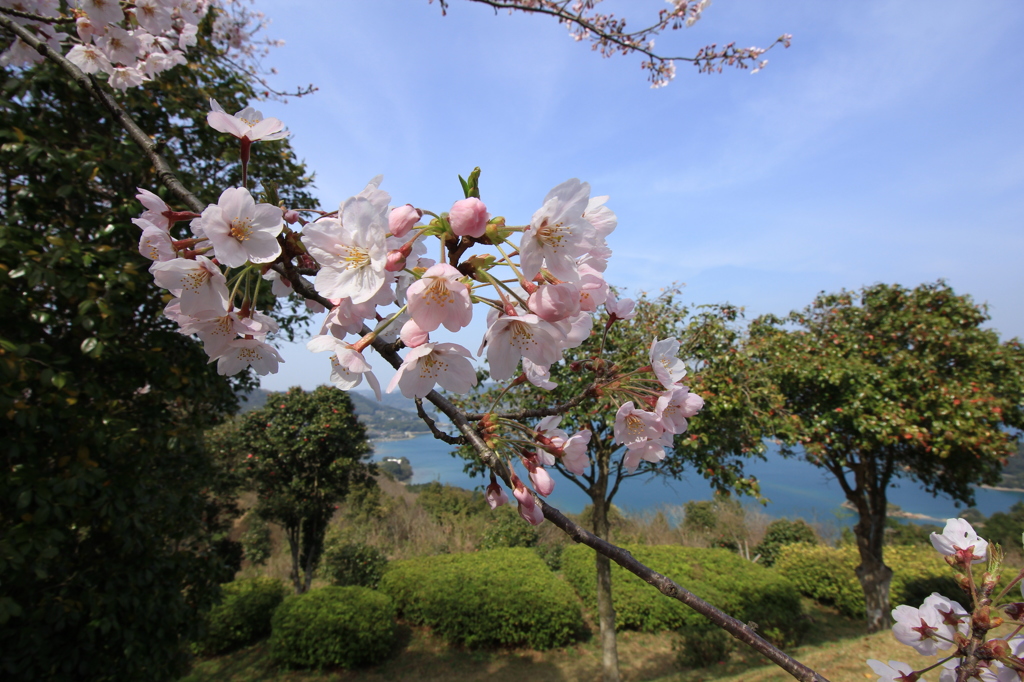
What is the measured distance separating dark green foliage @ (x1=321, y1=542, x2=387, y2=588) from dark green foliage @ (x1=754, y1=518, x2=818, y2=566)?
892 cm

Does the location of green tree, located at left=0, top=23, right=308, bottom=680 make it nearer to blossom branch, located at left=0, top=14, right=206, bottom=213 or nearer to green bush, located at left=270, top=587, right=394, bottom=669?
blossom branch, located at left=0, top=14, right=206, bottom=213

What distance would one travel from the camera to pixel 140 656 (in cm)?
243

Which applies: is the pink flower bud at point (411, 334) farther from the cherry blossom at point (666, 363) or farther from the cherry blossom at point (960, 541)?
the cherry blossom at point (960, 541)

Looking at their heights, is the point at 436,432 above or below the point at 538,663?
above

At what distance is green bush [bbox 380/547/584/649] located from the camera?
6277 millimetres

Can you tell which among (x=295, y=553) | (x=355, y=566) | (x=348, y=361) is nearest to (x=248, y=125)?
(x=348, y=361)

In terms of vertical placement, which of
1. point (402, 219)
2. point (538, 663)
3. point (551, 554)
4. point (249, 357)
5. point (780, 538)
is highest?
point (402, 219)

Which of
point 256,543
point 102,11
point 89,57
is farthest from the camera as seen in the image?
point 256,543

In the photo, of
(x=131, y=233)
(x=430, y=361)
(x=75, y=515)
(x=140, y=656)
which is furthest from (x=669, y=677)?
(x=131, y=233)

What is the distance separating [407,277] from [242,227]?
11.9 inches

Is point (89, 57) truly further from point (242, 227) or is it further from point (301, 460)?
point (301, 460)

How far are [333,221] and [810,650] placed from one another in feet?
26.6

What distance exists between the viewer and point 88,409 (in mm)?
2352

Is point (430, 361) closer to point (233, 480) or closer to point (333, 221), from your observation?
point (333, 221)
